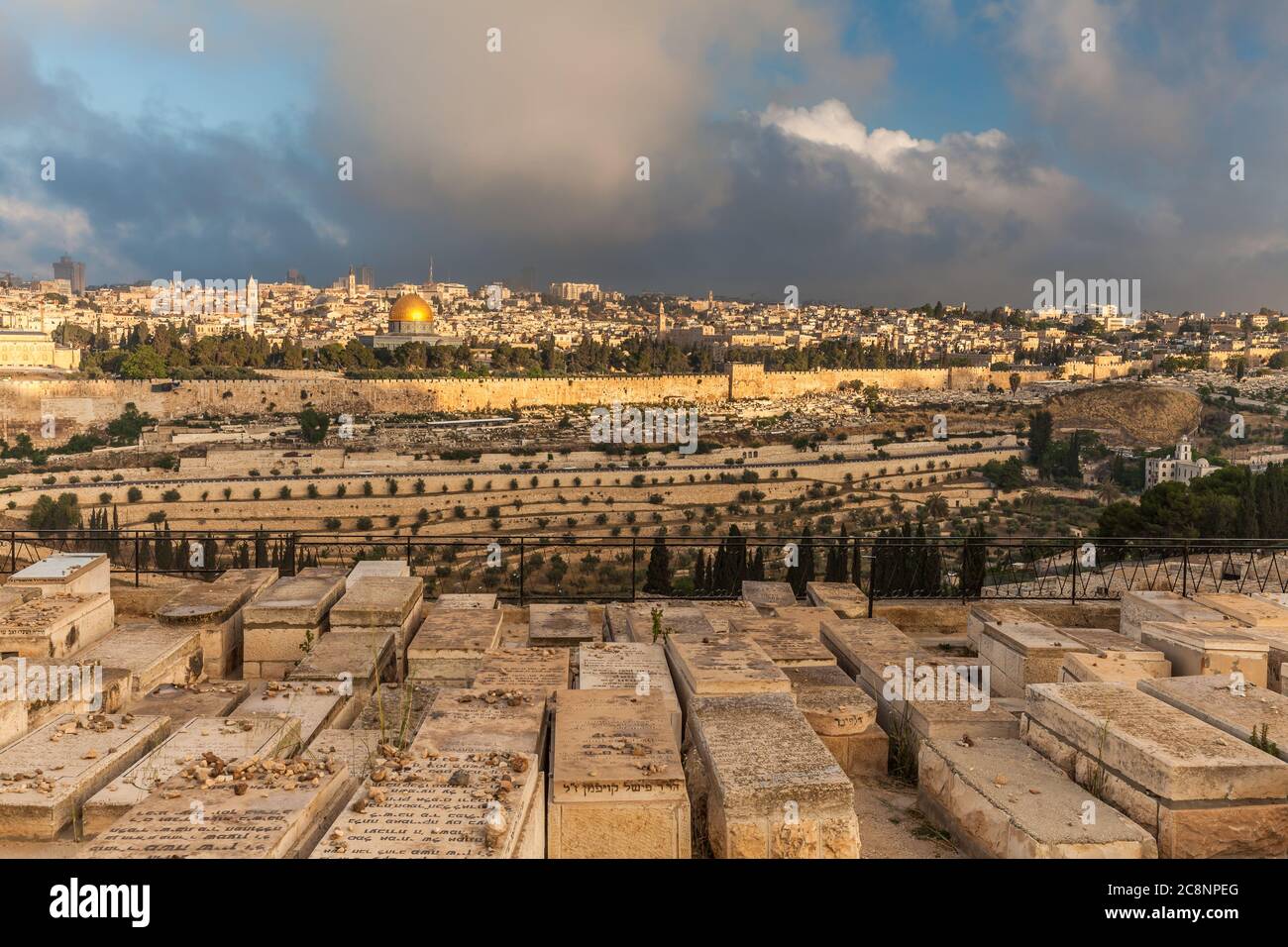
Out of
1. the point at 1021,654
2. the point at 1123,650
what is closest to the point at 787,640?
the point at 1021,654

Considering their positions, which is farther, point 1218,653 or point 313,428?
point 313,428

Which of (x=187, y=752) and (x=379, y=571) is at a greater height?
(x=379, y=571)

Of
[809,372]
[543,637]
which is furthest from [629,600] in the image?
[809,372]

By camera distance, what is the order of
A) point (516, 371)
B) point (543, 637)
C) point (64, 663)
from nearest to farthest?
1. point (64, 663)
2. point (543, 637)
3. point (516, 371)

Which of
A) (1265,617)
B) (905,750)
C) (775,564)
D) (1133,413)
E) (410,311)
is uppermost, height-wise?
(410,311)

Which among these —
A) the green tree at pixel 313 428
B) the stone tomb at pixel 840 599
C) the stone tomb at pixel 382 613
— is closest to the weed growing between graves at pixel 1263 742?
the stone tomb at pixel 840 599

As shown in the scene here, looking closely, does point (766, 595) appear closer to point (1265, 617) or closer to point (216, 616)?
point (1265, 617)
